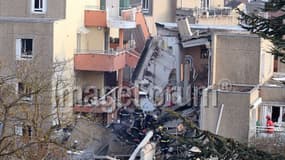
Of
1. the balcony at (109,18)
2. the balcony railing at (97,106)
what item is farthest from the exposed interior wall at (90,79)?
the balcony at (109,18)

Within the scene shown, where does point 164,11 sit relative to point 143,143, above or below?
above

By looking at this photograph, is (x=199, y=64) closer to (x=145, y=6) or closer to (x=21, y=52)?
(x=21, y=52)

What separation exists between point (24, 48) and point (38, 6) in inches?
68.5

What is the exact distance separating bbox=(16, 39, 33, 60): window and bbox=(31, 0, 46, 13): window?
4.74ft

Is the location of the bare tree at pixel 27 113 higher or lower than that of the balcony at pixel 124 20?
lower

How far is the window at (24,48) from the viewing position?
29750 millimetres

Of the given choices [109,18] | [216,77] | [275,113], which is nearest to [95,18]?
[109,18]

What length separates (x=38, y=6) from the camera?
102 ft

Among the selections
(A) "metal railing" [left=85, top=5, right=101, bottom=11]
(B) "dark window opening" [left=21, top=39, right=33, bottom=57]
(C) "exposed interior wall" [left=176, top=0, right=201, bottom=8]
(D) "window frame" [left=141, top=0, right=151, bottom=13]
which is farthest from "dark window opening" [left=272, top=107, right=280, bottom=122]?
(C) "exposed interior wall" [left=176, top=0, right=201, bottom=8]

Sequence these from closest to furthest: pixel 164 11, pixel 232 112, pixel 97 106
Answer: pixel 232 112 < pixel 97 106 < pixel 164 11

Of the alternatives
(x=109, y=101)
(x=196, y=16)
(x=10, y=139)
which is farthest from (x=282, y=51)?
(x=196, y=16)

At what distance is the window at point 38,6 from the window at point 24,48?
145cm

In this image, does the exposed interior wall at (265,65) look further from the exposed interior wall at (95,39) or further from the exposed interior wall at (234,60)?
the exposed interior wall at (95,39)

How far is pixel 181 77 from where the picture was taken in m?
34.2
